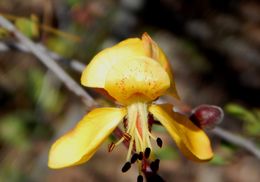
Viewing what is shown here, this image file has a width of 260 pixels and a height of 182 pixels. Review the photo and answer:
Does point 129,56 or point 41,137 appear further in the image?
point 41,137

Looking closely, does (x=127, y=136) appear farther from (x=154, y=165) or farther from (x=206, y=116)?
(x=206, y=116)

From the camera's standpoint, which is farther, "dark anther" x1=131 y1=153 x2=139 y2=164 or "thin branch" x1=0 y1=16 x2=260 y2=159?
"thin branch" x1=0 y1=16 x2=260 y2=159

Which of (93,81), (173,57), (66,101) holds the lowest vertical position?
(93,81)

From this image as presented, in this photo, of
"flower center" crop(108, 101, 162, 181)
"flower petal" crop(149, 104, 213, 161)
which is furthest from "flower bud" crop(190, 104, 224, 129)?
"flower center" crop(108, 101, 162, 181)

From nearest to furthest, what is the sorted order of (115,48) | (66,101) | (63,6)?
1. (115,48)
2. (63,6)
3. (66,101)

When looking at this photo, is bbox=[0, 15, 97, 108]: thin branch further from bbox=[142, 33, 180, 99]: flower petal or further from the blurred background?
the blurred background

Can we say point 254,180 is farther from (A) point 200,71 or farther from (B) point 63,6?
(B) point 63,6

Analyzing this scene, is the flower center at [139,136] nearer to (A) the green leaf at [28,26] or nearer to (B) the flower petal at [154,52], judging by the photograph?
(B) the flower petal at [154,52]

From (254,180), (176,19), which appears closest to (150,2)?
(176,19)
